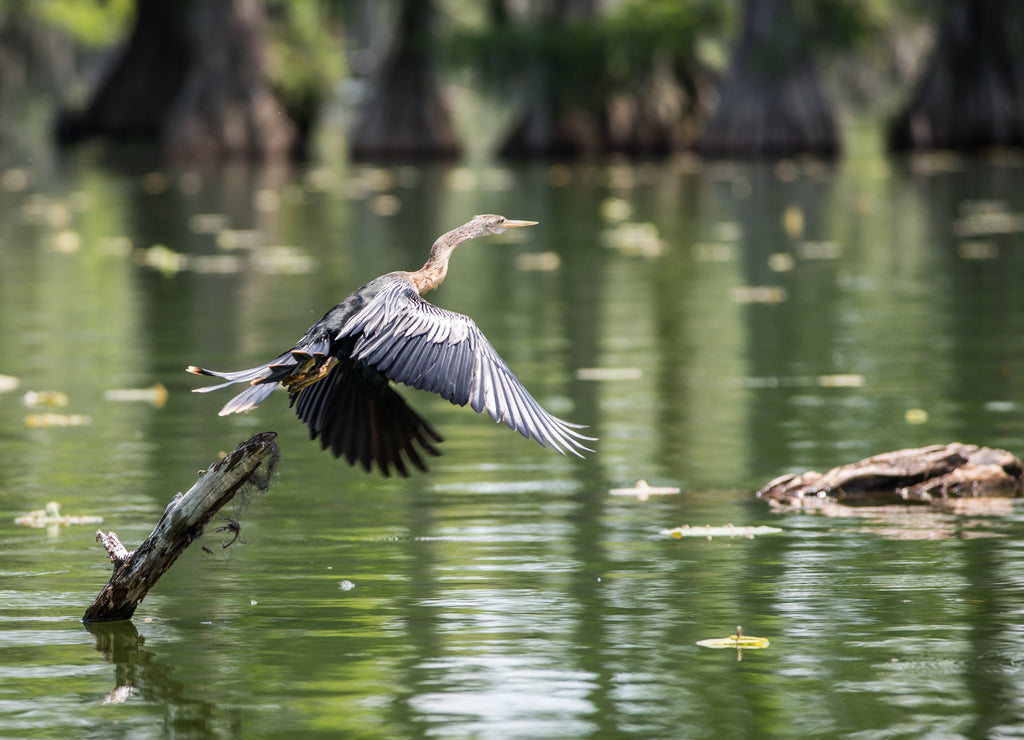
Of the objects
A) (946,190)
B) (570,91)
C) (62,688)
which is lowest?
(62,688)

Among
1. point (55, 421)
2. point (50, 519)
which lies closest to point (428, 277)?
point (50, 519)

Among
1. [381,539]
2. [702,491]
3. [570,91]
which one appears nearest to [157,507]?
[381,539]

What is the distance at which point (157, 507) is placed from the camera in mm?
8398

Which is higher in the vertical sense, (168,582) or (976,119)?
(976,119)

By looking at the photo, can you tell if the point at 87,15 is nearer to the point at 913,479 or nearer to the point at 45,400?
the point at 45,400

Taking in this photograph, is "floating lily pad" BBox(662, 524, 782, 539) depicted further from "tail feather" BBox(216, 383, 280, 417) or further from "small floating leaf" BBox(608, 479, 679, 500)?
"tail feather" BBox(216, 383, 280, 417)

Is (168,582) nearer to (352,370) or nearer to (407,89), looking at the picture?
(352,370)

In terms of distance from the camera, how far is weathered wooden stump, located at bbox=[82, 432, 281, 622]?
6258 mm

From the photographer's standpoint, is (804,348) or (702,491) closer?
(702,491)

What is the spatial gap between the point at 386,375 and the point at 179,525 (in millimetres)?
841

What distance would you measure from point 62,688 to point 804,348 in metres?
8.21

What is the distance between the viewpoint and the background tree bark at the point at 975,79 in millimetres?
39125

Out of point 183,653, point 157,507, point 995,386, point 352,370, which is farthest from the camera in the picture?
point 995,386

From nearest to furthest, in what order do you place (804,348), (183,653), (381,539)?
(183,653) → (381,539) → (804,348)
